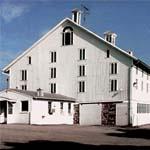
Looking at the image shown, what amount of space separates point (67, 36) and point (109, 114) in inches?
376

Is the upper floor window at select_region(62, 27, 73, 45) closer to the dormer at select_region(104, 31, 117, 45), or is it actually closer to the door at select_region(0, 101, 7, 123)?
the dormer at select_region(104, 31, 117, 45)

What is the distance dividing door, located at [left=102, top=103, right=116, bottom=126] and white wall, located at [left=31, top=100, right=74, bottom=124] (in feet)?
12.2

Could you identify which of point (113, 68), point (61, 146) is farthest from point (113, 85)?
point (61, 146)

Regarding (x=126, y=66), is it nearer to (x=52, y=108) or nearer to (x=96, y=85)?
(x=96, y=85)

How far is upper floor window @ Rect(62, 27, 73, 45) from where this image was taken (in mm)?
45594

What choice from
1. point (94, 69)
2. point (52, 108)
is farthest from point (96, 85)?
point (52, 108)

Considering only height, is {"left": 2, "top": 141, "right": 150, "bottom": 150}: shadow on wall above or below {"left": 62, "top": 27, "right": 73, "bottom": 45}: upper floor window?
below

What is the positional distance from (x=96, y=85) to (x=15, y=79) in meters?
10.3

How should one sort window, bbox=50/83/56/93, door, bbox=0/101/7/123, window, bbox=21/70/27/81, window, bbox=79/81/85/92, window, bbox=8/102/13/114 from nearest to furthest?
window, bbox=8/102/13/114 → door, bbox=0/101/7/123 → window, bbox=79/81/85/92 → window, bbox=50/83/56/93 → window, bbox=21/70/27/81

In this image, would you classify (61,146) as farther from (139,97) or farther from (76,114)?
(139,97)

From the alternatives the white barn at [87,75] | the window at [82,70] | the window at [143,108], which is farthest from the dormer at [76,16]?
the window at [143,108]

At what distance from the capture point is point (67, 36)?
151 ft

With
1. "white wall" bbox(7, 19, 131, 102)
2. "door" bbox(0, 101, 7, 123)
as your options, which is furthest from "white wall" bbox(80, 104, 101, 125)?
"door" bbox(0, 101, 7, 123)

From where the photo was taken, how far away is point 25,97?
40.1 metres
